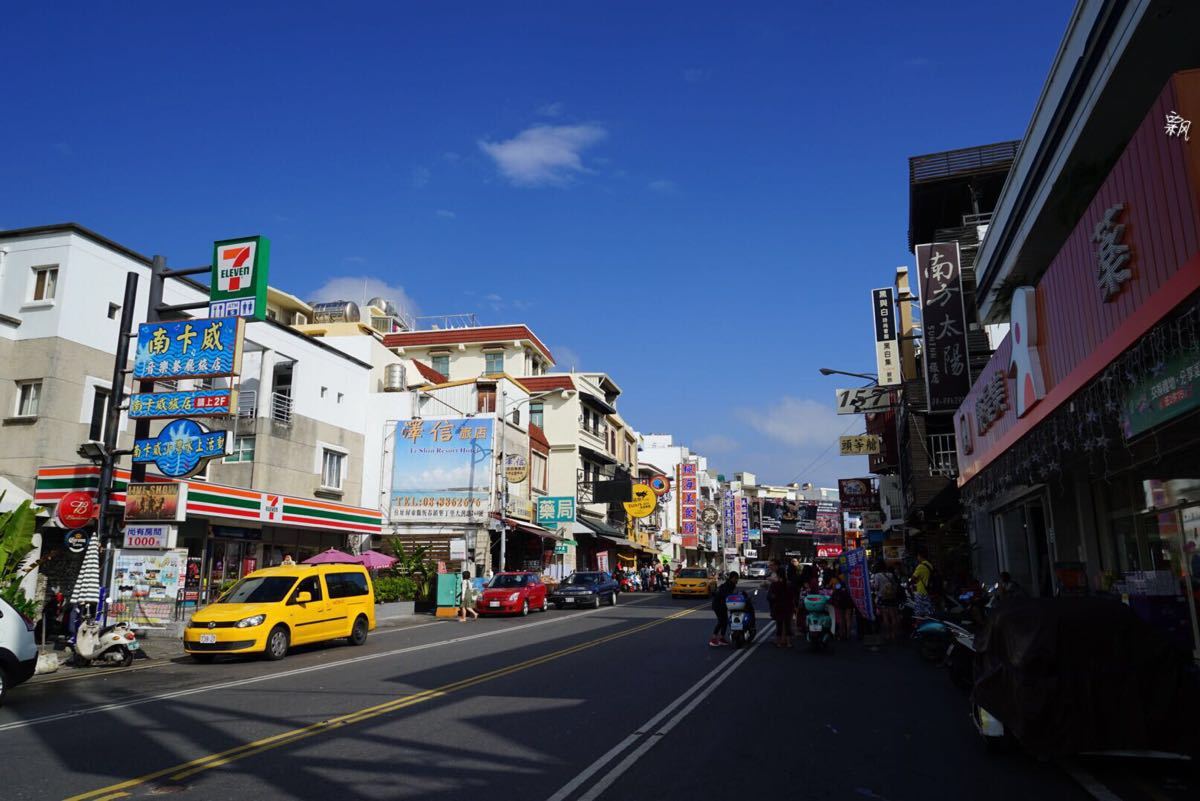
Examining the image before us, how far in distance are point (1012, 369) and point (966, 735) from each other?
27.2 feet

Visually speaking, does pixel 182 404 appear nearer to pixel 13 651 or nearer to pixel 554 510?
pixel 13 651

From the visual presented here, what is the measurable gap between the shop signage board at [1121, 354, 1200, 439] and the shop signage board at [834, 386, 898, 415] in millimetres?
17938

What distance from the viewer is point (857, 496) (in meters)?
46.0

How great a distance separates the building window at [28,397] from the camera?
71.2 feet

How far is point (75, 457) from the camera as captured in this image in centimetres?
2166

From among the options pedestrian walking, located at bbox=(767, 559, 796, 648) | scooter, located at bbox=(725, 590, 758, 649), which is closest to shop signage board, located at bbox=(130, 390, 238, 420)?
scooter, located at bbox=(725, 590, 758, 649)

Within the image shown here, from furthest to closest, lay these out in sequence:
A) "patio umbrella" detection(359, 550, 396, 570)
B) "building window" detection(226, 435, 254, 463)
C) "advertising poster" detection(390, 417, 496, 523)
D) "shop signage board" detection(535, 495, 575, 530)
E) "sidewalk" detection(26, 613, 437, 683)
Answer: "shop signage board" detection(535, 495, 575, 530), "advertising poster" detection(390, 417, 496, 523), "patio umbrella" detection(359, 550, 396, 570), "building window" detection(226, 435, 254, 463), "sidewalk" detection(26, 613, 437, 683)

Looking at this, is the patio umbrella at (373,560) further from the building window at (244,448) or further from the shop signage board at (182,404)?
the shop signage board at (182,404)

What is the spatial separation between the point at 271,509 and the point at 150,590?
215 inches

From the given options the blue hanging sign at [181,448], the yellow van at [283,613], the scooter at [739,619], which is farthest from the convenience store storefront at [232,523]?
the scooter at [739,619]

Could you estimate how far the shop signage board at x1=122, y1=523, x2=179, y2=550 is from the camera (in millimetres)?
20000

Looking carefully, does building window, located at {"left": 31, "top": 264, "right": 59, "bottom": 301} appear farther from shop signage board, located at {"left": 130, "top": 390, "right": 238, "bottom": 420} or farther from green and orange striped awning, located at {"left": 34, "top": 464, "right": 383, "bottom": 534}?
shop signage board, located at {"left": 130, "top": 390, "right": 238, "bottom": 420}

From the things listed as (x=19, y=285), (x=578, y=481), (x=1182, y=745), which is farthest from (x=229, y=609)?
(x=578, y=481)

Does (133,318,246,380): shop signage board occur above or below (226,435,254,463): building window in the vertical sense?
above
